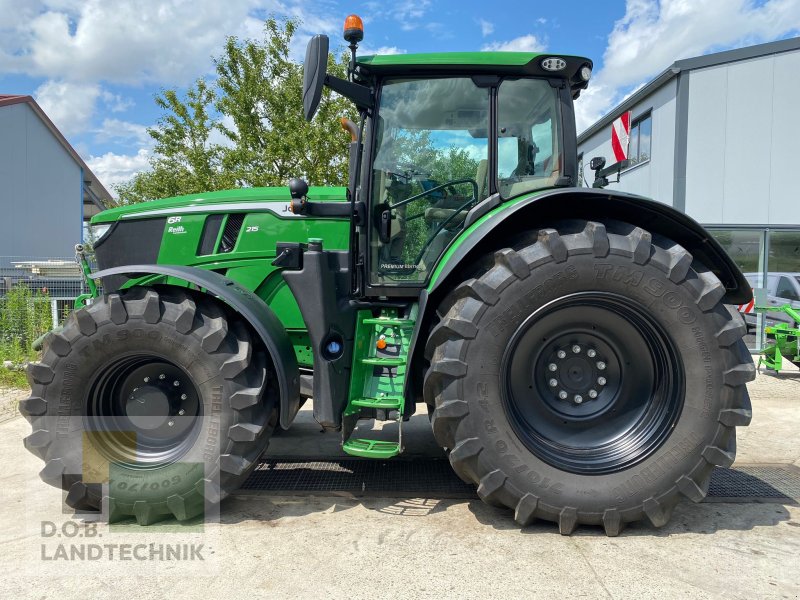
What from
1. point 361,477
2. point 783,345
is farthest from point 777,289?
point 361,477

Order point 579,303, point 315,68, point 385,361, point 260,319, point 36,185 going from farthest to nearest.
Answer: point 36,185 < point 385,361 < point 260,319 < point 579,303 < point 315,68

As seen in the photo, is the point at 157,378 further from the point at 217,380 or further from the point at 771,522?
the point at 771,522

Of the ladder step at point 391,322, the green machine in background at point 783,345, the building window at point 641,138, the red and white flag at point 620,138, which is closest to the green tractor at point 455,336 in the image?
the ladder step at point 391,322

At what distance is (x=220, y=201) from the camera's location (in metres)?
3.79

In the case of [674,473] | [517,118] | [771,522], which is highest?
[517,118]

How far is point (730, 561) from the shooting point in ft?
8.29

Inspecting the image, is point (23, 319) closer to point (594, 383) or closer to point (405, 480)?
point (405, 480)

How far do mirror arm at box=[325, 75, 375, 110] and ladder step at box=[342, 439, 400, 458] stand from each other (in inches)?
78.5

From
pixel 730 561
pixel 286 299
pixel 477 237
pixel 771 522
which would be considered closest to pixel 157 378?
pixel 286 299

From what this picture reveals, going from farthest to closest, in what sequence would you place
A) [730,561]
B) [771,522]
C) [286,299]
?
[286,299] → [771,522] → [730,561]

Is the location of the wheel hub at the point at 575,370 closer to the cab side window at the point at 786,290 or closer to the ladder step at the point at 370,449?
the ladder step at the point at 370,449

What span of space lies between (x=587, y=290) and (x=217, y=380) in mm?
2006

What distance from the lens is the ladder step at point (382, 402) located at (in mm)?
3014

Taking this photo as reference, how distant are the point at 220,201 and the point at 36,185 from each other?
769 inches
